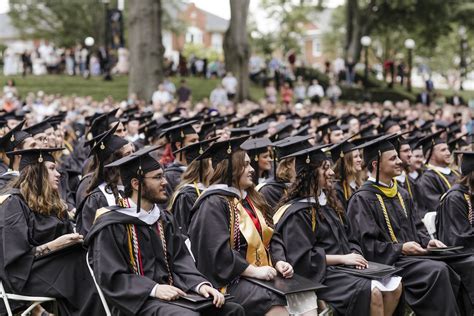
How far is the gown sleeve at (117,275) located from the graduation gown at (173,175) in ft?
10.4

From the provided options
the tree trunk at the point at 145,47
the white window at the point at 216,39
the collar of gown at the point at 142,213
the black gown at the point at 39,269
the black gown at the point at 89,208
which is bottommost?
the black gown at the point at 39,269

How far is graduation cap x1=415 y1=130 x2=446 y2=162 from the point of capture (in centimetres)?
938

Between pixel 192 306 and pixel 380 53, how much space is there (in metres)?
68.9

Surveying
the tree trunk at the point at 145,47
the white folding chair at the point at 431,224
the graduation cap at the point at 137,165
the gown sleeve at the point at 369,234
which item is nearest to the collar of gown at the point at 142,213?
the graduation cap at the point at 137,165

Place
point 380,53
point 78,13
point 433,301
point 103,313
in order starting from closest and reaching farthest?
point 103,313 → point 433,301 → point 78,13 → point 380,53

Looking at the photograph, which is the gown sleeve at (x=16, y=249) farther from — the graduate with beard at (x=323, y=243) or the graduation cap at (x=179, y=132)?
the graduation cap at (x=179, y=132)

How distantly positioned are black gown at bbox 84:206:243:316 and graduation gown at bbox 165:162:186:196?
2865mm

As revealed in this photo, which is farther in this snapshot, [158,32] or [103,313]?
[158,32]

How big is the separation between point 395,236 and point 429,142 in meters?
3.09

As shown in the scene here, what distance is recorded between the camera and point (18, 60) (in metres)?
38.9

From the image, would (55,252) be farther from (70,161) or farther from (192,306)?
(70,161)

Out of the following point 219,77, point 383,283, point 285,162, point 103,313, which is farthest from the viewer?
point 219,77

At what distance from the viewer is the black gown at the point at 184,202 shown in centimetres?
707

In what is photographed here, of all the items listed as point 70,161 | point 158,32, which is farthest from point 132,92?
point 70,161
